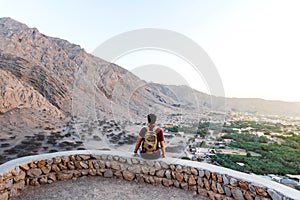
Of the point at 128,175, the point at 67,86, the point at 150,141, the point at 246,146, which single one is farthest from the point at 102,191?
the point at 67,86

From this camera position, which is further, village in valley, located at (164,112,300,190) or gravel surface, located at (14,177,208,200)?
village in valley, located at (164,112,300,190)

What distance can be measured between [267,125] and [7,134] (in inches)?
980

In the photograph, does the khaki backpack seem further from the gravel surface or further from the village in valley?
the village in valley

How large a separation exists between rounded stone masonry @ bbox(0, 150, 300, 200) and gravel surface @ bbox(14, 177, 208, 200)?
109mm

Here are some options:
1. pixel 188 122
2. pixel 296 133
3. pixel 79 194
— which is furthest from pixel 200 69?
pixel 296 133

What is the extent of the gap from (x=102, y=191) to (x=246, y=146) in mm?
13250

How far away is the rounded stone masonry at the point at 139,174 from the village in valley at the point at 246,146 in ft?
7.44

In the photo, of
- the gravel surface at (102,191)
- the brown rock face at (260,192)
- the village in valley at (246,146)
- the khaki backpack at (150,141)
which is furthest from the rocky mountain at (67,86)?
the brown rock face at (260,192)

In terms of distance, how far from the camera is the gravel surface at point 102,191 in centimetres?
325

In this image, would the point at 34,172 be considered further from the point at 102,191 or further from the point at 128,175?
the point at 128,175

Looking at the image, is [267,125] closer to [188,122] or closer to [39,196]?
[188,122]

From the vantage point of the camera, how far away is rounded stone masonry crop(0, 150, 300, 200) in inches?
114

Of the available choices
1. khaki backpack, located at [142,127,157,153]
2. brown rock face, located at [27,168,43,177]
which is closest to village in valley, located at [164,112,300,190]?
khaki backpack, located at [142,127,157,153]

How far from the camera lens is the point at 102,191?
3.43 meters
